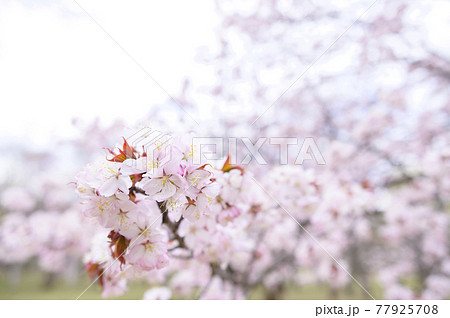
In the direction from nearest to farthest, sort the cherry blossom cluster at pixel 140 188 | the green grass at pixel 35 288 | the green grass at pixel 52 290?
the cherry blossom cluster at pixel 140 188, the green grass at pixel 52 290, the green grass at pixel 35 288

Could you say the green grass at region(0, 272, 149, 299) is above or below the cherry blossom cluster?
below

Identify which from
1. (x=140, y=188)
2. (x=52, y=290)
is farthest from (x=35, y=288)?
(x=140, y=188)

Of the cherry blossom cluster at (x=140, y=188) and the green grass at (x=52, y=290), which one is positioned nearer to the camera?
the cherry blossom cluster at (x=140, y=188)

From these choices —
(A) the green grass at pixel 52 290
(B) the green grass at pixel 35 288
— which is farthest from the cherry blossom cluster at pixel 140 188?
(B) the green grass at pixel 35 288

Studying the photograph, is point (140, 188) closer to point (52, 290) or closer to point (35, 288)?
point (52, 290)

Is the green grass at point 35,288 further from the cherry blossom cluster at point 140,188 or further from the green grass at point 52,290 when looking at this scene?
the cherry blossom cluster at point 140,188

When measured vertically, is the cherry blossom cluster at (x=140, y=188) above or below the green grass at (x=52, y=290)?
above

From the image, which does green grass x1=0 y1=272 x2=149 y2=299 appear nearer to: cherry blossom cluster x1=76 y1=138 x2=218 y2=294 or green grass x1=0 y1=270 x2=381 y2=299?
green grass x1=0 y1=270 x2=381 y2=299

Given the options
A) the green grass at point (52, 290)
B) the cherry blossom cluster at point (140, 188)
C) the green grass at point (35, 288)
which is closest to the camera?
the cherry blossom cluster at point (140, 188)

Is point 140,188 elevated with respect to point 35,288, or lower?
elevated

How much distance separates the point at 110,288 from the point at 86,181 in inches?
16.0

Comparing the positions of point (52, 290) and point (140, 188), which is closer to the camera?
point (140, 188)

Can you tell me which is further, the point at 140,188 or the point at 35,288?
the point at 35,288

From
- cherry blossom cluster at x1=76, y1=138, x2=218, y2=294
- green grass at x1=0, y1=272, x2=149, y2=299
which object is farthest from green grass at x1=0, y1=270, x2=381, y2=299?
cherry blossom cluster at x1=76, y1=138, x2=218, y2=294
